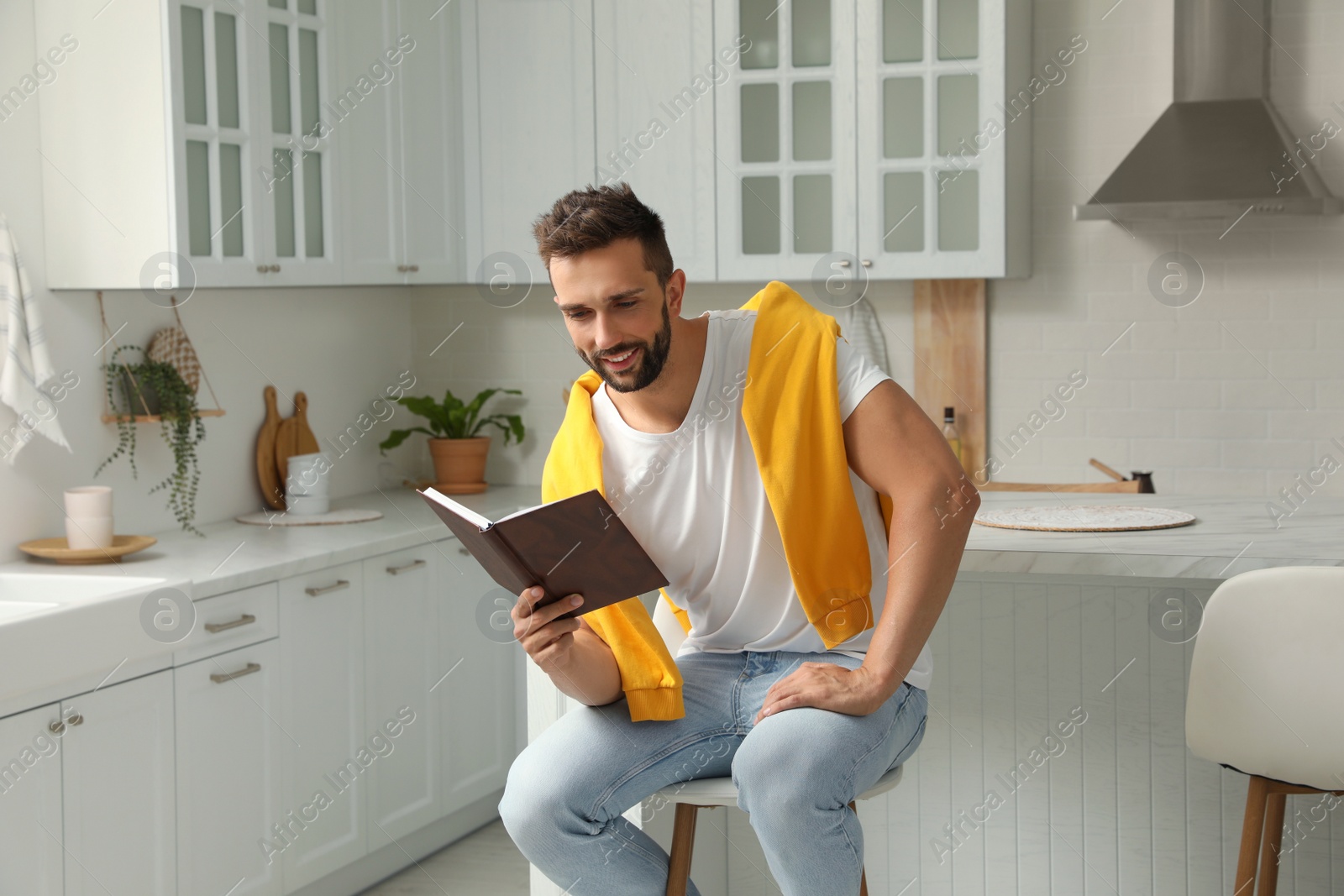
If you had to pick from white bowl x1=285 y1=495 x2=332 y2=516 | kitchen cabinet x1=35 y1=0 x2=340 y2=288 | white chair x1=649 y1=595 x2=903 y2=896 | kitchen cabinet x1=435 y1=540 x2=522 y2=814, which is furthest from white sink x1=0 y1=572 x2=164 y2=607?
white chair x1=649 y1=595 x2=903 y2=896

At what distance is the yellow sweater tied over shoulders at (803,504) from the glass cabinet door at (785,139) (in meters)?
1.66

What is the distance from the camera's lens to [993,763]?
2439 millimetres

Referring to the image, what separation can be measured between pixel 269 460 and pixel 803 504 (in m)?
2.16

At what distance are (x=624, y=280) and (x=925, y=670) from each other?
675 mm

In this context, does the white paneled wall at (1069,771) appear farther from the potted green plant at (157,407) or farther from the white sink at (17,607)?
the potted green plant at (157,407)

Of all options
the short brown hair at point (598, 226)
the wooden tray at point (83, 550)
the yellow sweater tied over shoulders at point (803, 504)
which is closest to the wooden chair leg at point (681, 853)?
the yellow sweater tied over shoulders at point (803, 504)

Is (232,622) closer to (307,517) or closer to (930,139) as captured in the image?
(307,517)

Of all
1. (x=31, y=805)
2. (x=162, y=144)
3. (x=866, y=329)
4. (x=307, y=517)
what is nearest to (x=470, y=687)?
(x=307, y=517)

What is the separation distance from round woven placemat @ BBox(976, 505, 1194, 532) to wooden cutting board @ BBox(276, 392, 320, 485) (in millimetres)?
1972

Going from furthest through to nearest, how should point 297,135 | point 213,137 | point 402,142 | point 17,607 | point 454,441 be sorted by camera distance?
point 454,441 → point 402,142 → point 297,135 → point 213,137 → point 17,607

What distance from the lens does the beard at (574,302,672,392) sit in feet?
5.79

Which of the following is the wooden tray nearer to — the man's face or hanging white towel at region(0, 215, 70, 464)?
hanging white towel at region(0, 215, 70, 464)

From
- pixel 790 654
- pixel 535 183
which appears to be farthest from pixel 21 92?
pixel 790 654

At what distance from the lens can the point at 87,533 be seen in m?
2.78
